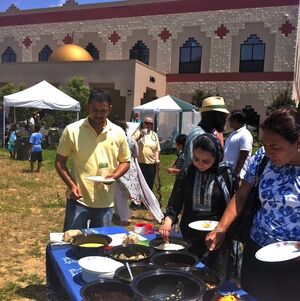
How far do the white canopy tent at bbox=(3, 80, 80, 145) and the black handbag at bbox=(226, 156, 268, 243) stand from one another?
47.4 ft

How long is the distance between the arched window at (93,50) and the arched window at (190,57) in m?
6.80

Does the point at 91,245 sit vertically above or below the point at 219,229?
below

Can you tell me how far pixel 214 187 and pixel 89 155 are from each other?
126 cm

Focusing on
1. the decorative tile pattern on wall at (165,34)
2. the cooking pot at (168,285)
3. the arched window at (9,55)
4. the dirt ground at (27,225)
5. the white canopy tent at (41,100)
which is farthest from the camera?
the arched window at (9,55)

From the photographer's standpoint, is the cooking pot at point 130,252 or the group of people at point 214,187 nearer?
the group of people at point 214,187

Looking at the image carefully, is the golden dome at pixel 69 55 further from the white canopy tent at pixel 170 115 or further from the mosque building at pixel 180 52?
the white canopy tent at pixel 170 115

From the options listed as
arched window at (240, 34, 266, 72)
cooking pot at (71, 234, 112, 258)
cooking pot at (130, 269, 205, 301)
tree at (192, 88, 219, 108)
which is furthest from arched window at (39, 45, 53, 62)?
cooking pot at (130, 269, 205, 301)

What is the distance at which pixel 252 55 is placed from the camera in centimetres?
2936

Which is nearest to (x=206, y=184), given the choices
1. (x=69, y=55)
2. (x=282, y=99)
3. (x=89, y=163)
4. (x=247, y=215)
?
(x=247, y=215)

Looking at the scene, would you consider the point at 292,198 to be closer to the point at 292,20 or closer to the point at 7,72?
the point at 292,20

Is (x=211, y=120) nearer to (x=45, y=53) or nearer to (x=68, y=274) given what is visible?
(x=68, y=274)

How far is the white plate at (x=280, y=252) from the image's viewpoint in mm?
2148

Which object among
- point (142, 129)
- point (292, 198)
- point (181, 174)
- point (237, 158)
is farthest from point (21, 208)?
point (292, 198)

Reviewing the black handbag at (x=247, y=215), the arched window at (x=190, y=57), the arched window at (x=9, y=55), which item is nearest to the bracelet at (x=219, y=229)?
the black handbag at (x=247, y=215)
